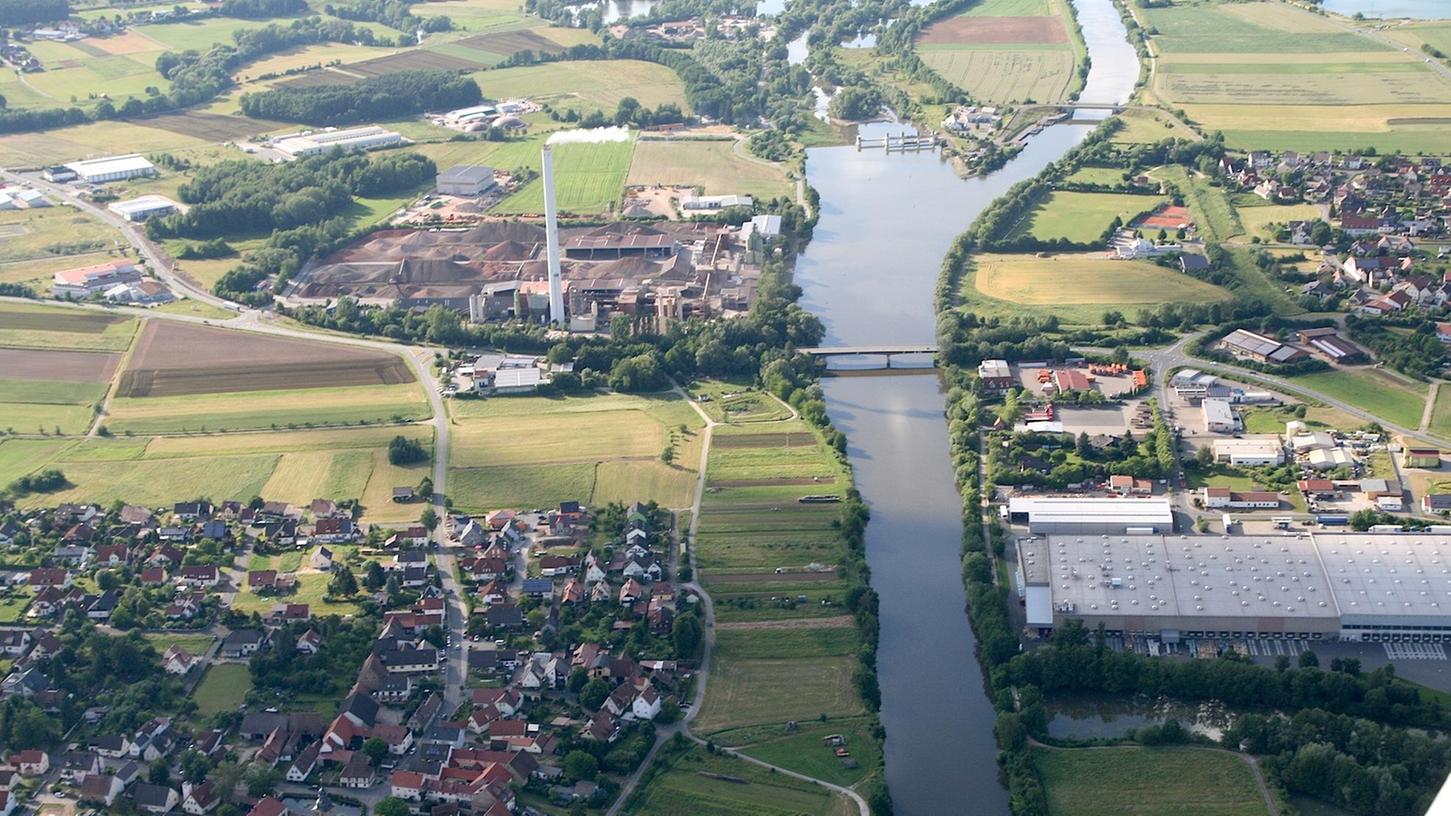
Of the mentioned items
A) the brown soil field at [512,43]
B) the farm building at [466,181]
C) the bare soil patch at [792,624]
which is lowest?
the brown soil field at [512,43]

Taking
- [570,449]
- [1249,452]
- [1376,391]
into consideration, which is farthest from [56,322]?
[1376,391]

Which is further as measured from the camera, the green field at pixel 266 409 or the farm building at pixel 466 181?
the farm building at pixel 466 181

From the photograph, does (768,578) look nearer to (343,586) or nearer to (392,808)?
(343,586)

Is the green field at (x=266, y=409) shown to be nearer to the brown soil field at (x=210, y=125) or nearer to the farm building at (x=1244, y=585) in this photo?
the farm building at (x=1244, y=585)

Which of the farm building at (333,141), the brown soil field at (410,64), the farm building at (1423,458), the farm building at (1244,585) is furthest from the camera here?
the brown soil field at (410,64)

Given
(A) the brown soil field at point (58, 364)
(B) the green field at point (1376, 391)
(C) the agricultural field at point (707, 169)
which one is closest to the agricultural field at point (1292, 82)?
(C) the agricultural field at point (707, 169)

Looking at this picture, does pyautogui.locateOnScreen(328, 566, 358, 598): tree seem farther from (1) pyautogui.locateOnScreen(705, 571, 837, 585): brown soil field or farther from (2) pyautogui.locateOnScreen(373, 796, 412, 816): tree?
(2) pyautogui.locateOnScreen(373, 796, 412, 816): tree
